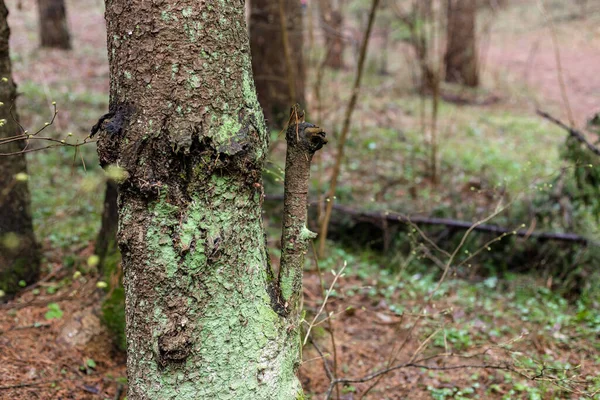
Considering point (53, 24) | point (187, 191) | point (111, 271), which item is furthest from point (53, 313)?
point (53, 24)

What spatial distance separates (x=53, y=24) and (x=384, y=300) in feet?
36.3

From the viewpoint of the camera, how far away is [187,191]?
1648 millimetres

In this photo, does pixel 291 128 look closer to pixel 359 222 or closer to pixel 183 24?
pixel 183 24

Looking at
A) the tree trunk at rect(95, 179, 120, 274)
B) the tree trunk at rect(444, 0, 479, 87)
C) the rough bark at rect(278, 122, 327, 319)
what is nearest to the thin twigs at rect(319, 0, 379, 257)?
the tree trunk at rect(95, 179, 120, 274)

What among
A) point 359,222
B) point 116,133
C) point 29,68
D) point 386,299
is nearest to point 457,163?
point 359,222

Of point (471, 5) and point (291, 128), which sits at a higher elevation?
point (471, 5)

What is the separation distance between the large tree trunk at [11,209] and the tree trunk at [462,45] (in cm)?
1069

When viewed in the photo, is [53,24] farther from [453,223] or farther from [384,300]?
[384,300]

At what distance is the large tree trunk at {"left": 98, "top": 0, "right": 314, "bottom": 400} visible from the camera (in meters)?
1.61

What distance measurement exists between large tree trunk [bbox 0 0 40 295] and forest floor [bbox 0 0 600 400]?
0.45ft

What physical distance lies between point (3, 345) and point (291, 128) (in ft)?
6.94

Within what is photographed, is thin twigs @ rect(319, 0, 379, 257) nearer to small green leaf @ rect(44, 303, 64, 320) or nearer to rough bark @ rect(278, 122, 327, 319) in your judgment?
rough bark @ rect(278, 122, 327, 319)

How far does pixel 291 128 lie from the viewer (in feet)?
6.07

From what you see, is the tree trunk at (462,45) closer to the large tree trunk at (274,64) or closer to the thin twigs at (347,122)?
the large tree trunk at (274,64)
